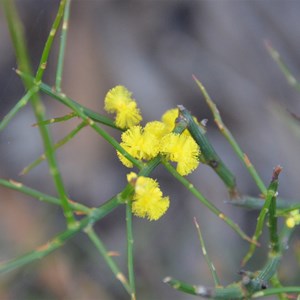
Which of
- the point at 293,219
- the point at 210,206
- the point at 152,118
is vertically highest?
→ the point at 152,118

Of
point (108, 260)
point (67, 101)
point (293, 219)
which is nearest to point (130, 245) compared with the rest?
point (108, 260)

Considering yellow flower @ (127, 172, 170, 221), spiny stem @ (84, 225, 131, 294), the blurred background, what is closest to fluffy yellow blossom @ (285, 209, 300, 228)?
yellow flower @ (127, 172, 170, 221)

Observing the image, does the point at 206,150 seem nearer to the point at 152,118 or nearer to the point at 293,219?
the point at 293,219

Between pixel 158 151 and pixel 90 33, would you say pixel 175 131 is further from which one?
pixel 90 33

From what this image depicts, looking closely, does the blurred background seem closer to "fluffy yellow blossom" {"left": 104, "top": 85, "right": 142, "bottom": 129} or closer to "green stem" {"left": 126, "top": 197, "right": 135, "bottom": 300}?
"fluffy yellow blossom" {"left": 104, "top": 85, "right": 142, "bottom": 129}

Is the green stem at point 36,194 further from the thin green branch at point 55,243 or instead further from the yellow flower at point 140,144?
the yellow flower at point 140,144

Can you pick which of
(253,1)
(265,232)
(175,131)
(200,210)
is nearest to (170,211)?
(200,210)
